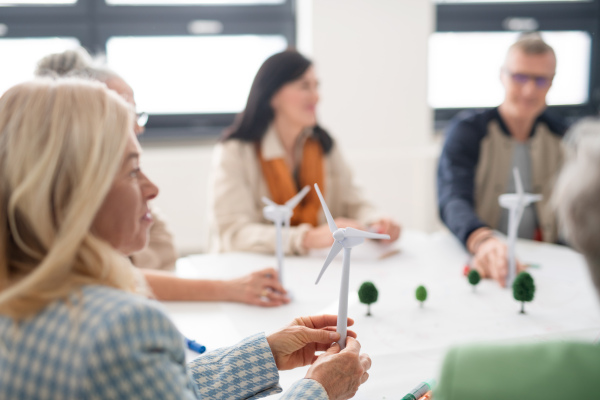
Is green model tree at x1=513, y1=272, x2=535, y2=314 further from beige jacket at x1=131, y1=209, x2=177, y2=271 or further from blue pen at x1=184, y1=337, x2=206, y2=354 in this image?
beige jacket at x1=131, y1=209, x2=177, y2=271

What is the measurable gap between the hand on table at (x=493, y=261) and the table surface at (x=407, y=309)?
0.15 feet

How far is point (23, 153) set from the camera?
86 cm

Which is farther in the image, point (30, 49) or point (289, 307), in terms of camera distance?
point (30, 49)

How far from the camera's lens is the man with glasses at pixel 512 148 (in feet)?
9.04

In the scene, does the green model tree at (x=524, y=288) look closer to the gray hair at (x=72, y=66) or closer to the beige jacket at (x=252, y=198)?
the beige jacket at (x=252, y=198)

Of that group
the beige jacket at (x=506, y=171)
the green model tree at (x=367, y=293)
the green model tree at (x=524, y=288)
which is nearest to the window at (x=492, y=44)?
the beige jacket at (x=506, y=171)

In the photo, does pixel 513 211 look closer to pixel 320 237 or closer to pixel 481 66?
pixel 320 237

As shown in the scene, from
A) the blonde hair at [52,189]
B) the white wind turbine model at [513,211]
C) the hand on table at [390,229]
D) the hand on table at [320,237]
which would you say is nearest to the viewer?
the blonde hair at [52,189]

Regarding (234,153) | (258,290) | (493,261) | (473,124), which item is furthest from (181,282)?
(473,124)

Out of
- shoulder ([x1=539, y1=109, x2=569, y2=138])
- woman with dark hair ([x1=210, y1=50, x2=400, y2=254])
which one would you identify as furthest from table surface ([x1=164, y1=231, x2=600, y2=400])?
shoulder ([x1=539, y1=109, x2=569, y2=138])

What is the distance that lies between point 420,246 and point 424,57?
2385mm

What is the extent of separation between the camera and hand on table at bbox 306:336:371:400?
3.62 feet

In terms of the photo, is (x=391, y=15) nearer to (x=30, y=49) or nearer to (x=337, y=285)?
(x=30, y=49)

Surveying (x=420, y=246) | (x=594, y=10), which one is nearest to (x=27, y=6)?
(x=420, y=246)
